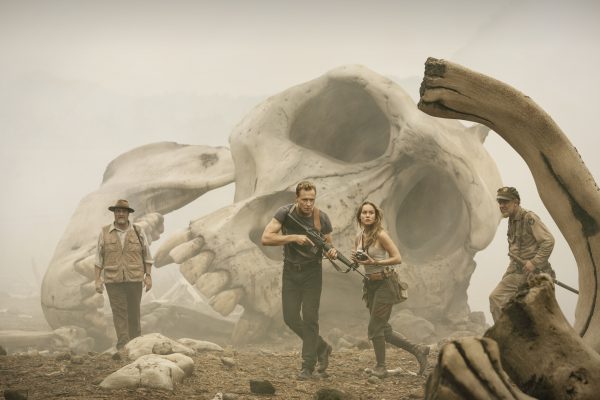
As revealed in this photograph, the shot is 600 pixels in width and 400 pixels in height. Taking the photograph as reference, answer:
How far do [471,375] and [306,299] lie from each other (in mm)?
2921

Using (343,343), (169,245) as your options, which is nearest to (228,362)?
(343,343)

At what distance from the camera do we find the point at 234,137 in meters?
9.66

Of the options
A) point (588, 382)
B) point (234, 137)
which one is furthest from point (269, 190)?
point (588, 382)

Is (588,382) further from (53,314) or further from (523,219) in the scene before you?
(53,314)

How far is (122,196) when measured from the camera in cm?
1027

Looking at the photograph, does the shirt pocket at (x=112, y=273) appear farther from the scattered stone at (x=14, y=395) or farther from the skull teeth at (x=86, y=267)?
the scattered stone at (x=14, y=395)

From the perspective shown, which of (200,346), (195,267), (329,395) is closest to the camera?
(329,395)

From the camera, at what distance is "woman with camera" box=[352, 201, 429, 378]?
16.7 feet

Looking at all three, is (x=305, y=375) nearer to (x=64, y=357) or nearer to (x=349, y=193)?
(x=64, y=357)

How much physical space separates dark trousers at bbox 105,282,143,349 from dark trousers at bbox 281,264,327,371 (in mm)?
2299

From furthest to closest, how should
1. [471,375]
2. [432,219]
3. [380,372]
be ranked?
1. [432,219]
2. [380,372]
3. [471,375]

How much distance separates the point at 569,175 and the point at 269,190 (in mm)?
5835

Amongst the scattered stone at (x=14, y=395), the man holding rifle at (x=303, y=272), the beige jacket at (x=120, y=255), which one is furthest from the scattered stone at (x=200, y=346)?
the scattered stone at (x=14, y=395)

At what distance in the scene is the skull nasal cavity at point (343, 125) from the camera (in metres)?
9.41
